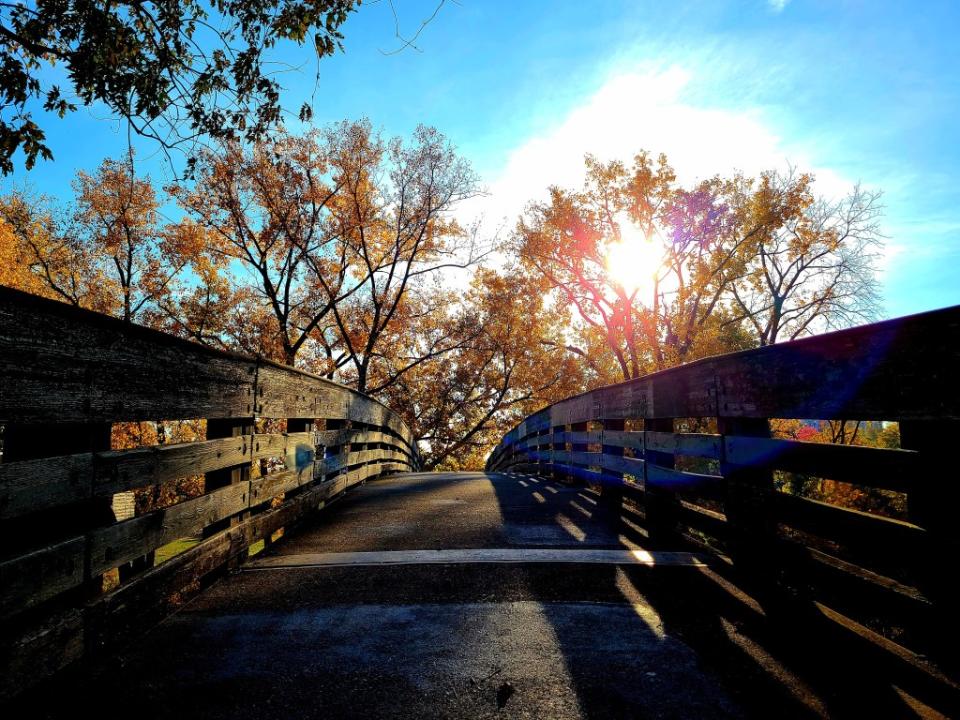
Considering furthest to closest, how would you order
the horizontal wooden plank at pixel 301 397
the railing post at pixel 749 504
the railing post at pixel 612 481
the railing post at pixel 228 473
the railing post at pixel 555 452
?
the railing post at pixel 555 452, the railing post at pixel 612 481, the horizontal wooden plank at pixel 301 397, the railing post at pixel 228 473, the railing post at pixel 749 504

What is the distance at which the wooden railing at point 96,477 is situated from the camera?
1.68m

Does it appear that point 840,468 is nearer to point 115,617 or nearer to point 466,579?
point 466,579

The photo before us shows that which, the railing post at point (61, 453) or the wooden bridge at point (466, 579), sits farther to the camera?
the railing post at point (61, 453)

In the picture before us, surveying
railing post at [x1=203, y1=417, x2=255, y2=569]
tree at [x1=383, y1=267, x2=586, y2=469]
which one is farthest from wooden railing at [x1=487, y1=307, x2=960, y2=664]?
tree at [x1=383, y1=267, x2=586, y2=469]

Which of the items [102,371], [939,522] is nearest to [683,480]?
[939,522]

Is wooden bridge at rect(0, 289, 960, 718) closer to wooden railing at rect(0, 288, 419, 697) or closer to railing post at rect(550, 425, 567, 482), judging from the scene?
wooden railing at rect(0, 288, 419, 697)

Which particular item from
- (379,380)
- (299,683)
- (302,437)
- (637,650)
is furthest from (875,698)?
(379,380)

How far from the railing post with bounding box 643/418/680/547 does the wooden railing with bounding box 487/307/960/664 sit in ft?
0.05

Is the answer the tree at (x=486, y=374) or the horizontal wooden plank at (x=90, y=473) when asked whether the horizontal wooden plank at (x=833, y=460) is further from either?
the tree at (x=486, y=374)

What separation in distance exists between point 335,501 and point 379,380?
23.6m

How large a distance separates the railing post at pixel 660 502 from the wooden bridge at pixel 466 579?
0.59 ft

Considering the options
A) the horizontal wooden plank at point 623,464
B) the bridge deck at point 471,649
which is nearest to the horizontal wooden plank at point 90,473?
the bridge deck at point 471,649

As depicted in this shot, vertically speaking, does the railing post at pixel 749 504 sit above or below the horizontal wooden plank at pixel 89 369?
below

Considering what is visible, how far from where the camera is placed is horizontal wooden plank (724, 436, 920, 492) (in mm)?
1806
